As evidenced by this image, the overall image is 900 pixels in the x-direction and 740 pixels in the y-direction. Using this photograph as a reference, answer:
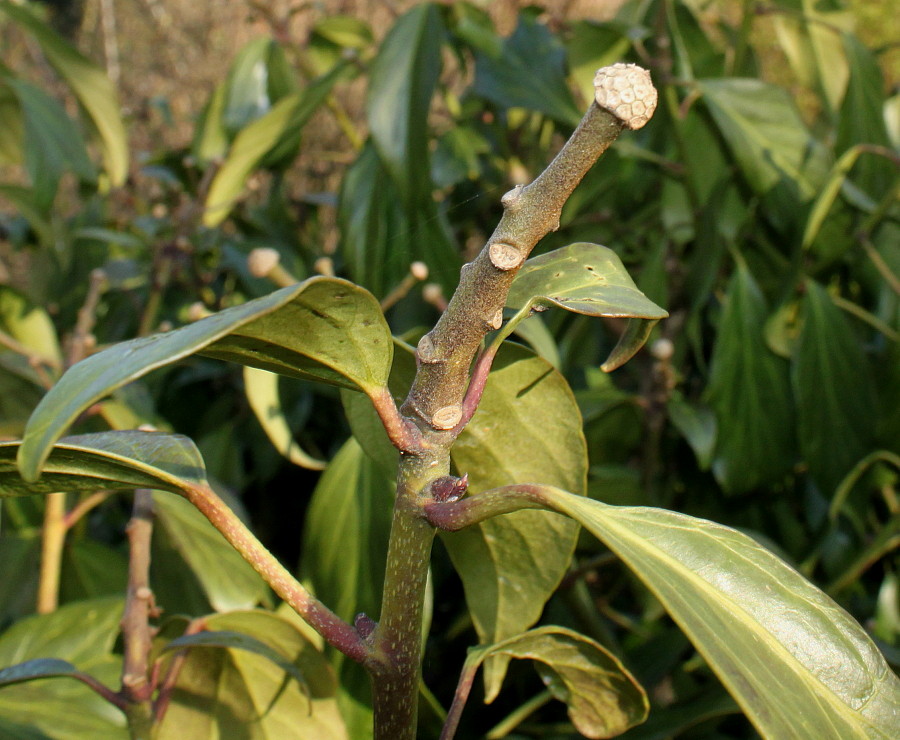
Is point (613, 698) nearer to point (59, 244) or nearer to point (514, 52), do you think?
point (514, 52)

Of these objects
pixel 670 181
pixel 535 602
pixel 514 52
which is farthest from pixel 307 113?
pixel 535 602

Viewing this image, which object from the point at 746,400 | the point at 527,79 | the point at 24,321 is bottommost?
the point at 746,400

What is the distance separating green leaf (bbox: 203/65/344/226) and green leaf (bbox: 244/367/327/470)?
9.3 inches

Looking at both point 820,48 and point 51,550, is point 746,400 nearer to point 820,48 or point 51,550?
point 820,48

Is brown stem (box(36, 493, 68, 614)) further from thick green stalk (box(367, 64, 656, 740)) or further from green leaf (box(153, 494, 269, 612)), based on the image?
thick green stalk (box(367, 64, 656, 740))

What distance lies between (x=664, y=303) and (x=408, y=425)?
44 centimetres

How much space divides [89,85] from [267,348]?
0.64 m

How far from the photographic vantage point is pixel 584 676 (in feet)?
0.99

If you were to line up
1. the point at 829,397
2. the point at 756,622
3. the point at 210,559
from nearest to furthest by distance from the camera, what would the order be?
the point at 756,622 → the point at 210,559 → the point at 829,397

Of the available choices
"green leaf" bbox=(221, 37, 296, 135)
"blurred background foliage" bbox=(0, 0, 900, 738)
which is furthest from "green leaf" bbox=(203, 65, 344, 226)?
"green leaf" bbox=(221, 37, 296, 135)

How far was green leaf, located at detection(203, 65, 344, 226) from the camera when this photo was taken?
643 millimetres

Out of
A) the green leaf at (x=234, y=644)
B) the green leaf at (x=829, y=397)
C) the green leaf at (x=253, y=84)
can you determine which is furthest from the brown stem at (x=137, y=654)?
the green leaf at (x=253, y=84)

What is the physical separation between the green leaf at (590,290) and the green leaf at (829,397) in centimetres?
39

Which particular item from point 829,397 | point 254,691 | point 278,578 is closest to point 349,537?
point 254,691
